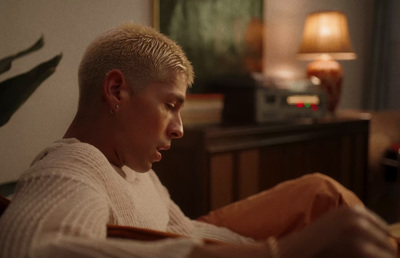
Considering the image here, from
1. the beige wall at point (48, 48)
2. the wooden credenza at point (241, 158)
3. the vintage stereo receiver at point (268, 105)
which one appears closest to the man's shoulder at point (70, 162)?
the beige wall at point (48, 48)

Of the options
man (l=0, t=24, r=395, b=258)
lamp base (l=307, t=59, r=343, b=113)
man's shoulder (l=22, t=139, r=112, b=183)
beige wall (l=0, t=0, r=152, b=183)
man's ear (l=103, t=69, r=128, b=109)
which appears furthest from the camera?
lamp base (l=307, t=59, r=343, b=113)

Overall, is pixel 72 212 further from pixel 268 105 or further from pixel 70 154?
pixel 268 105

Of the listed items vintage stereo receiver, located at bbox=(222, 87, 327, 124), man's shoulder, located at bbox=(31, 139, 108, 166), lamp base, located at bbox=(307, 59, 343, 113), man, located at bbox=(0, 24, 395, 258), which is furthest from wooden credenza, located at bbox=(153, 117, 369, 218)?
man's shoulder, located at bbox=(31, 139, 108, 166)

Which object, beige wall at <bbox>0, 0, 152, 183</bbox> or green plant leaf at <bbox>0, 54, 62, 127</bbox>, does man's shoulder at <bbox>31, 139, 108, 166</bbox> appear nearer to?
green plant leaf at <bbox>0, 54, 62, 127</bbox>

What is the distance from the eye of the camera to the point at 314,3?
11.0 feet

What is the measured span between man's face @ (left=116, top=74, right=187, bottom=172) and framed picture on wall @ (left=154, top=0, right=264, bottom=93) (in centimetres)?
149

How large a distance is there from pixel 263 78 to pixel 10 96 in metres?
1.39

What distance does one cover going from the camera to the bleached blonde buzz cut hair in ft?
2.79

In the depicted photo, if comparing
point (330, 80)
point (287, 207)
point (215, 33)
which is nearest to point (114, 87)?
point (287, 207)

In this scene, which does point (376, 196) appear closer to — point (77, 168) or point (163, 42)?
point (163, 42)

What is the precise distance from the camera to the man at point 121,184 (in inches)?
17.9

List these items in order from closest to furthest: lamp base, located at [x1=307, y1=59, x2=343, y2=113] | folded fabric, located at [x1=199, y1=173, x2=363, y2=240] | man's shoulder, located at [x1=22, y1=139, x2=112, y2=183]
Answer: man's shoulder, located at [x1=22, y1=139, x2=112, y2=183] < folded fabric, located at [x1=199, y1=173, x2=363, y2=240] < lamp base, located at [x1=307, y1=59, x2=343, y2=113]

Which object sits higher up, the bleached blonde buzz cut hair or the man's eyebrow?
the bleached blonde buzz cut hair

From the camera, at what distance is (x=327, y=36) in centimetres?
288
